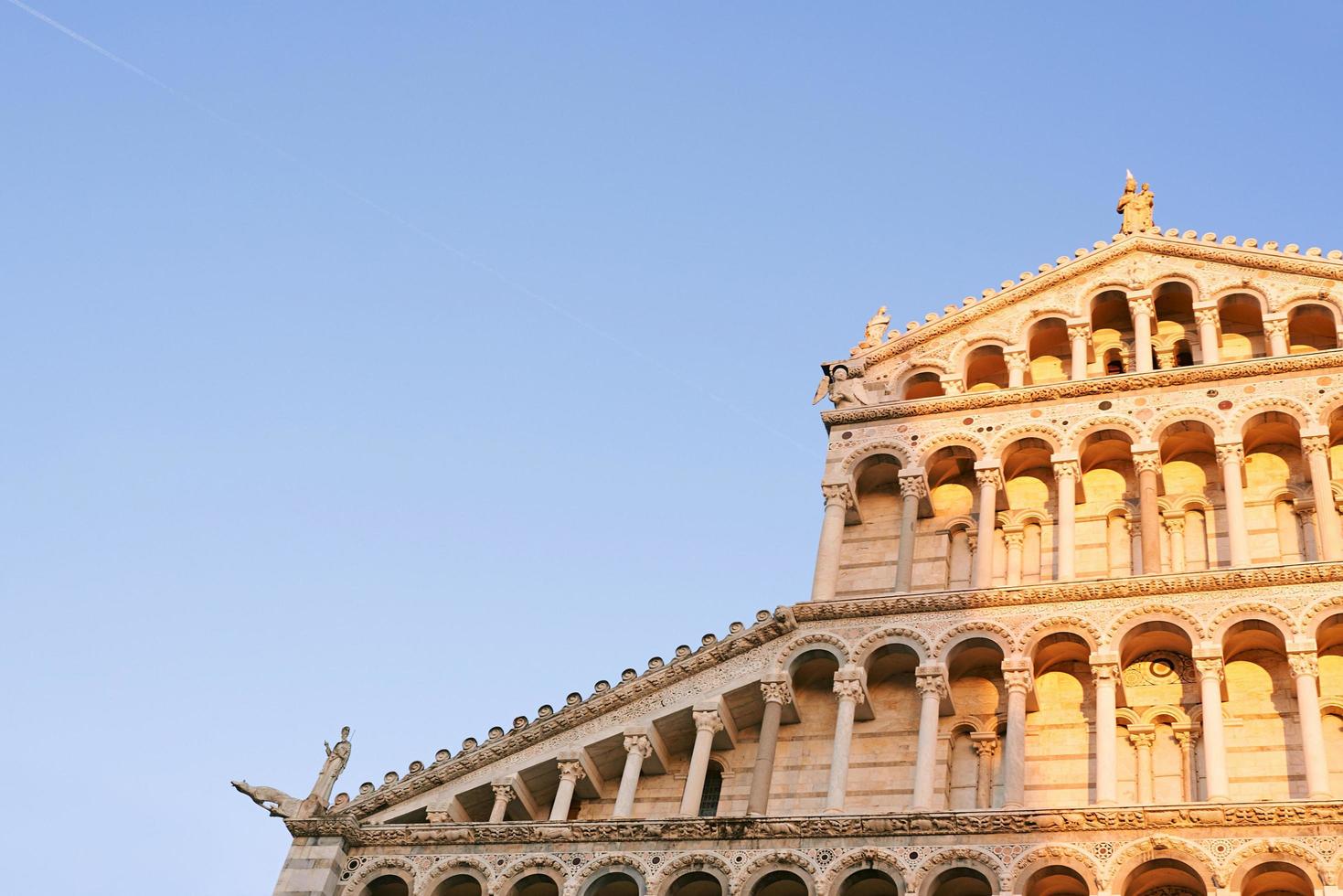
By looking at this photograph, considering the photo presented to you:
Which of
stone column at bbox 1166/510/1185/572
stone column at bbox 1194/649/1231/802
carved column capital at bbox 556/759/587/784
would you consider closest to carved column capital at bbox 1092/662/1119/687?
stone column at bbox 1194/649/1231/802

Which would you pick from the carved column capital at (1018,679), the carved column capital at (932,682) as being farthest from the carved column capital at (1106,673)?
the carved column capital at (932,682)

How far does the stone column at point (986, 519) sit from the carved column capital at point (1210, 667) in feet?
9.18

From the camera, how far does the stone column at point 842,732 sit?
21141mm

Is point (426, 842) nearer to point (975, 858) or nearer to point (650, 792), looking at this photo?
point (650, 792)

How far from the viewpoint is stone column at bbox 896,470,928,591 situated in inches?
936

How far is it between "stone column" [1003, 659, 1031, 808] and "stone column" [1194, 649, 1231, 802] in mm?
1994

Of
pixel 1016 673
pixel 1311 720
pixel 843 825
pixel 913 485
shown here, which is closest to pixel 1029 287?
pixel 913 485

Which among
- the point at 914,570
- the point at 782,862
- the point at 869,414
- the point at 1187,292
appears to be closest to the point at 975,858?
the point at 782,862

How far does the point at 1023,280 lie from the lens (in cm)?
2734

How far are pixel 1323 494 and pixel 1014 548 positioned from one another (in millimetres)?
4016

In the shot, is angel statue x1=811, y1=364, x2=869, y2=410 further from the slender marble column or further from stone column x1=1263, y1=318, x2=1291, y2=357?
stone column x1=1263, y1=318, x2=1291, y2=357

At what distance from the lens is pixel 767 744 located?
22.1 metres

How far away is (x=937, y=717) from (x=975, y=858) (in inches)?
95.1

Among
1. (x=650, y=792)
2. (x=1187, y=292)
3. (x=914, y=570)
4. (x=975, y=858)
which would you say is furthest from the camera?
(x=1187, y=292)
